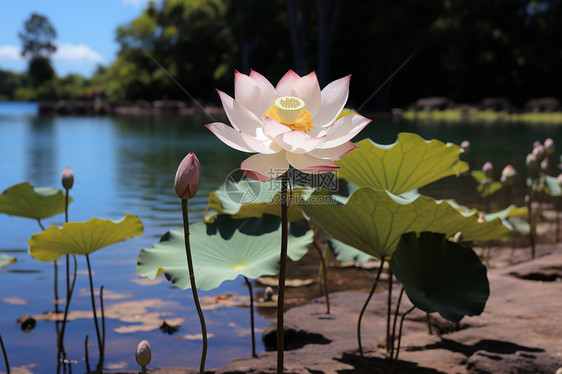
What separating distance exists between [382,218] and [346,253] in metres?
0.70

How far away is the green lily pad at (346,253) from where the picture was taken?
7.36ft

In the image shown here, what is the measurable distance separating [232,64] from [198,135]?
56.7ft

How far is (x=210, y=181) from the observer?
297 inches

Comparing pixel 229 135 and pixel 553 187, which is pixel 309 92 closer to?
pixel 229 135

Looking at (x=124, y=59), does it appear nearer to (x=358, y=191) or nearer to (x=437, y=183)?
(x=437, y=183)

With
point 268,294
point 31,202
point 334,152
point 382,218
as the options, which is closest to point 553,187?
point 268,294

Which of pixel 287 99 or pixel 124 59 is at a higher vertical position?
pixel 124 59

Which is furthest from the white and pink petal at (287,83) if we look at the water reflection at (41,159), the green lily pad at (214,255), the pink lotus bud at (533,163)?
the water reflection at (41,159)

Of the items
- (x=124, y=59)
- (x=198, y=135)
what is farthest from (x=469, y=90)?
(x=124, y=59)

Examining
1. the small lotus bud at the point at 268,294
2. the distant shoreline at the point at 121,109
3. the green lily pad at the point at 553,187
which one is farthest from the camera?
the distant shoreline at the point at 121,109

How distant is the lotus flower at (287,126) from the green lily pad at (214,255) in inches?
21.4

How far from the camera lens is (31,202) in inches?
96.3

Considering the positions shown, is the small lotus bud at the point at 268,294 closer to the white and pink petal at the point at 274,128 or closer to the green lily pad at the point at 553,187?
the white and pink petal at the point at 274,128

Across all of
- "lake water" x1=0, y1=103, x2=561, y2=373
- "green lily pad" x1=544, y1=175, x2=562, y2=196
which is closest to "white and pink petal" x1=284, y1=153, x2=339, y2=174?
"lake water" x1=0, y1=103, x2=561, y2=373
